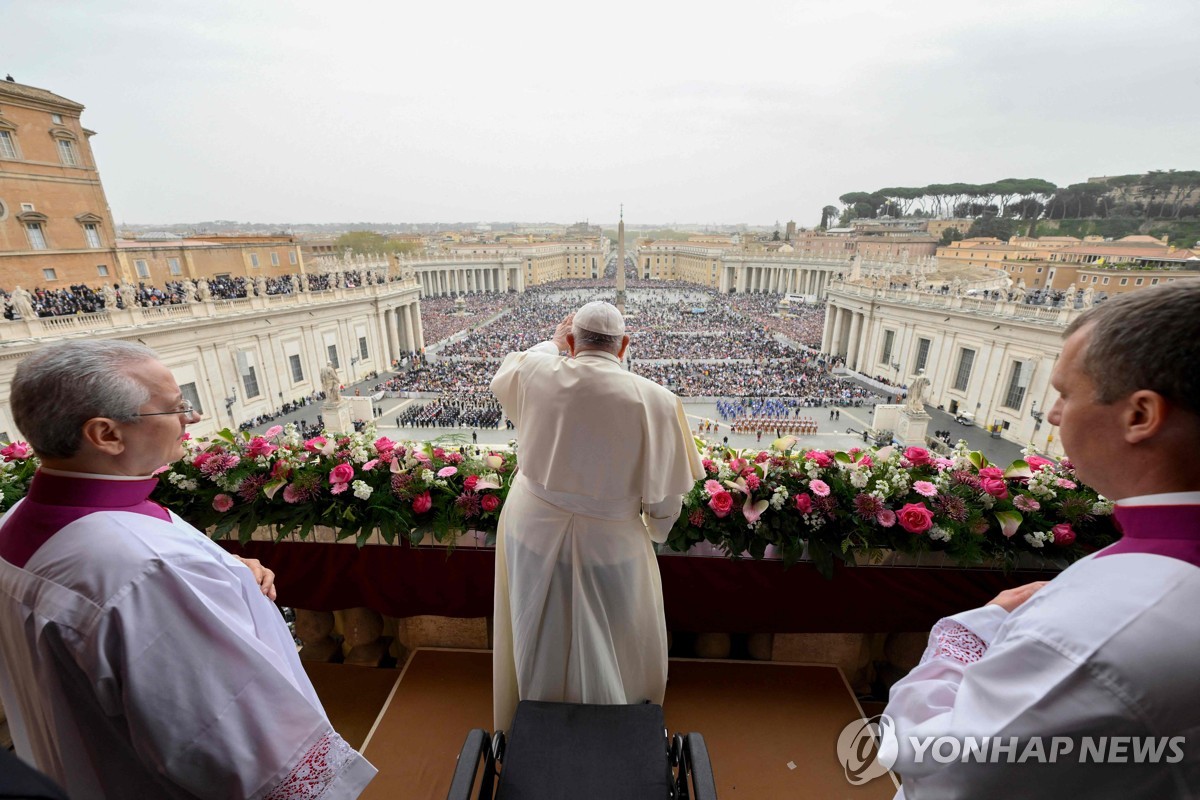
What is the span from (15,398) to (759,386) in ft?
64.8

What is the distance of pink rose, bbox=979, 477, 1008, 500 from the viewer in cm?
222

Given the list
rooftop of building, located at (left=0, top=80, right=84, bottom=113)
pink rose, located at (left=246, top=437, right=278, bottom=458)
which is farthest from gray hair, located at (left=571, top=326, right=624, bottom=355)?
rooftop of building, located at (left=0, top=80, right=84, bottom=113)

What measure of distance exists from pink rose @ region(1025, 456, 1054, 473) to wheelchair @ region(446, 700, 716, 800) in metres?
2.13

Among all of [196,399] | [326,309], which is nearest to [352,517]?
[196,399]

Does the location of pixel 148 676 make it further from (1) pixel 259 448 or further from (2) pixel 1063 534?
(2) pixel 1063 534

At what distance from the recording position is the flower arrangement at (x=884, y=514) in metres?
2.20

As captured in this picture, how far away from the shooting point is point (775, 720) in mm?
2377

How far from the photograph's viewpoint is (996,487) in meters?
2.22

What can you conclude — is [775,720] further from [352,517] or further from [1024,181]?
[1024,181]

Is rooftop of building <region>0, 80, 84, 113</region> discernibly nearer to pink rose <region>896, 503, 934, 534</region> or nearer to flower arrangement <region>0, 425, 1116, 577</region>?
flower arrangement <region>0, 425, 1116, 577</region>

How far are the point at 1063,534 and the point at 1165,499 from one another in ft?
5.93

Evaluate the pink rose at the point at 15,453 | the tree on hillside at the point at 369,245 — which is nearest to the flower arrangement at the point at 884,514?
the pink rose at the point at 15,453

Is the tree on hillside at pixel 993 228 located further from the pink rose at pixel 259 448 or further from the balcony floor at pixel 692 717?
the pink rose at pixel 259 448

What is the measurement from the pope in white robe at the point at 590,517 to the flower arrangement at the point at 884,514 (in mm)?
485
